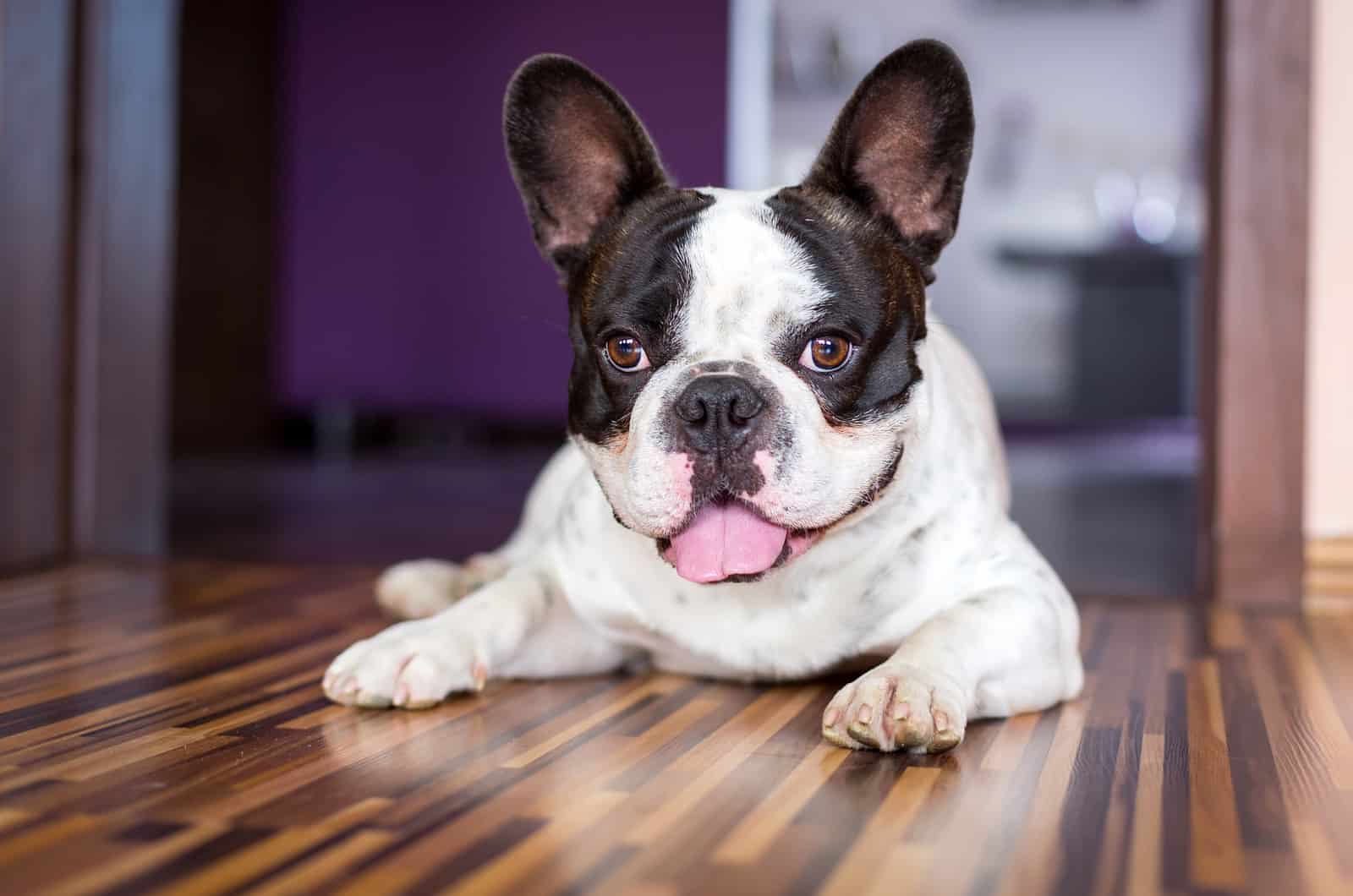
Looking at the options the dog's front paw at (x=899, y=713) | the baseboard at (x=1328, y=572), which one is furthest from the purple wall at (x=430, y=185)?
the dog's front paw at (x=899, y=713)

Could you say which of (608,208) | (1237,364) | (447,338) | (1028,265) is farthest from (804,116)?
(608,208)

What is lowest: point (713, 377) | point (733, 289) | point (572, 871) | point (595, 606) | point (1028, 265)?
point (572, 871)

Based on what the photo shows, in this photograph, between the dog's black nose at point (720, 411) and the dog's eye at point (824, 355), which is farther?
the dog's eye at point (824, 355)

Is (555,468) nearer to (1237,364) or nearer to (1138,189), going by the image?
(1237,364)

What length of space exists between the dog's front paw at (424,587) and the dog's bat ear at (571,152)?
0.66 m

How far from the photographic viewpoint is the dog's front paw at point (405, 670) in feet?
5.46

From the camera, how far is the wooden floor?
3.62ft

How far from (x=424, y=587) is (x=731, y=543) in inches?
34.4

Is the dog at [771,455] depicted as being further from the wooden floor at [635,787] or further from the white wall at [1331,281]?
the white wall at [1331,281]

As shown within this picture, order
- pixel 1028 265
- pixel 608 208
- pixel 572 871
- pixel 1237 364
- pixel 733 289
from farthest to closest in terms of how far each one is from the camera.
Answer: pixel 1028 265 → pixel 1237 364 → pixel 608 208 → pixel 733 289 → pixel 572 871

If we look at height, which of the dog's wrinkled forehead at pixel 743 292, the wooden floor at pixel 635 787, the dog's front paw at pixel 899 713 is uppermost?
the dog's wrinkled forehead at pixel 743 292

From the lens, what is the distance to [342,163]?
25.3ft

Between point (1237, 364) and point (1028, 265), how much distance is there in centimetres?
677

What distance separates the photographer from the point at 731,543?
1596 mm
